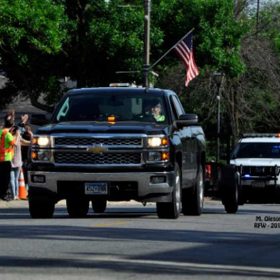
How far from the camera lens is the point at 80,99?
18.6 meters

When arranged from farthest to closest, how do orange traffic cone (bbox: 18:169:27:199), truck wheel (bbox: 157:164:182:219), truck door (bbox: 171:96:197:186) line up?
orange traffic cone (bbox: 18:169:27:199) < truck door (bbox: 171:96:197:186) < truck wheel (bbox: 157:164:182:219)

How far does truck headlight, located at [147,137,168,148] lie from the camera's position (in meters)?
17.3

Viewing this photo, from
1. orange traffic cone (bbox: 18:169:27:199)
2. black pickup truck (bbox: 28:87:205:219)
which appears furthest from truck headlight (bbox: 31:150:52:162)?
orange traffic cone (bbox: 18:169:27:199)

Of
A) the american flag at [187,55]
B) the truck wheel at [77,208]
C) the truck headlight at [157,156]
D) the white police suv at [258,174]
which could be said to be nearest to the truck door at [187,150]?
the truck headlight at [157,156]

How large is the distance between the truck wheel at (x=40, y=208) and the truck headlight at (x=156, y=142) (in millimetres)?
1830

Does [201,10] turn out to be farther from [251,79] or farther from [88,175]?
[88,175]

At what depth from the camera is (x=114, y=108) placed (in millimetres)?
18297

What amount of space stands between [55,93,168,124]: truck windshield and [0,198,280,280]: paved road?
5.25 ft

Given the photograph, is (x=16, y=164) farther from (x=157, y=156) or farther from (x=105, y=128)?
(x=157, y=156)

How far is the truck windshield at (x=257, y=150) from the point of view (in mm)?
30922

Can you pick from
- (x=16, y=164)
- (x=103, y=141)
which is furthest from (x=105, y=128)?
(x=16, y=164)

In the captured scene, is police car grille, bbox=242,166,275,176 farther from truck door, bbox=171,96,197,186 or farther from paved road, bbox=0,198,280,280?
paved road, bbox=0,198,280,280

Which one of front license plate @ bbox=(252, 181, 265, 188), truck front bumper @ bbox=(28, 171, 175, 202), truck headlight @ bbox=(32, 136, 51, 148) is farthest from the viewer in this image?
front license plate @ bbox=(252, 181, 265, 188)

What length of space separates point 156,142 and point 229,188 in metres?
4.81
